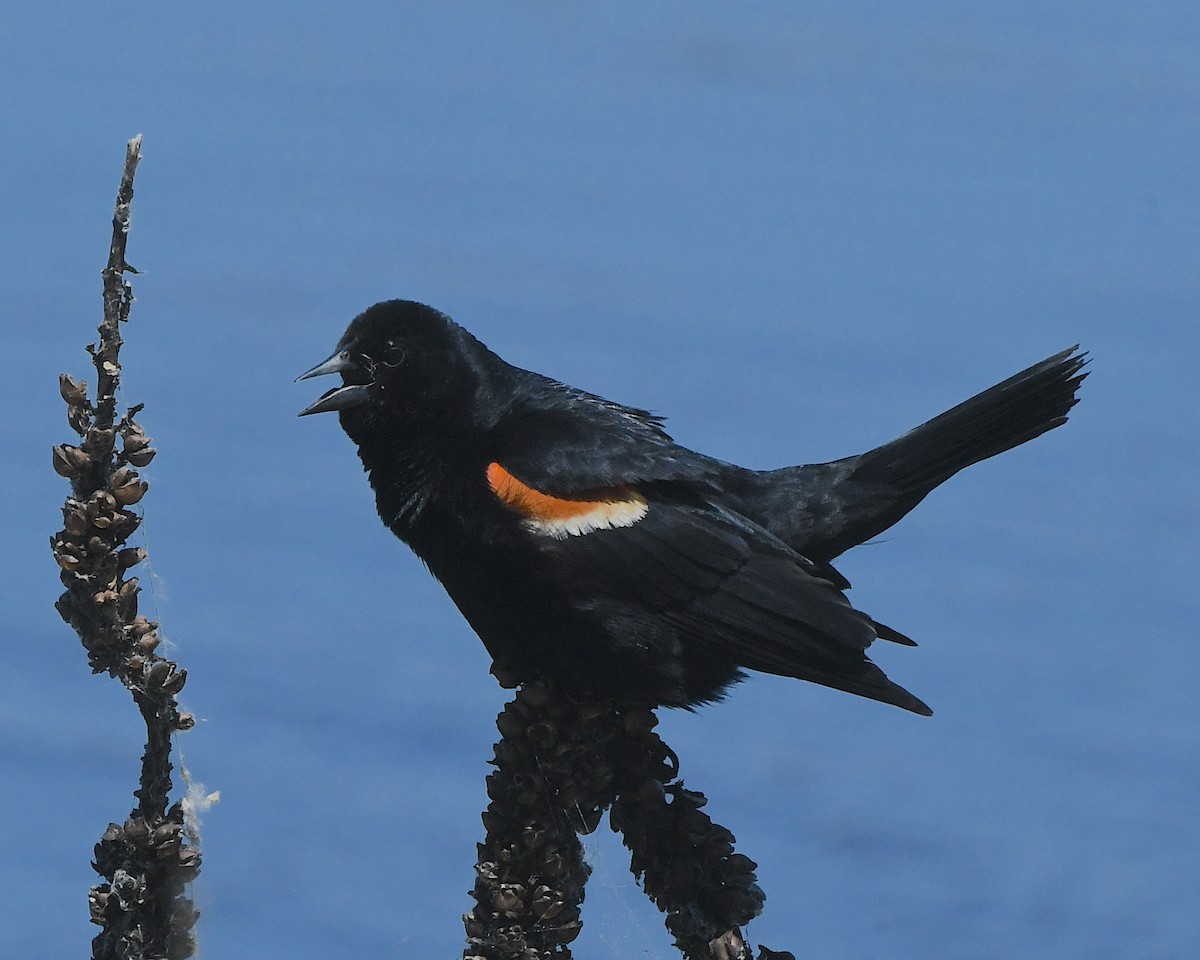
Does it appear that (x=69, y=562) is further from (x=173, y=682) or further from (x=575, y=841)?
(x=575, y=841)

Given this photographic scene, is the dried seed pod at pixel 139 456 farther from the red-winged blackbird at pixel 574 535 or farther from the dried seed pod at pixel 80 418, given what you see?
the red-winged blackbird at pixel 574 535

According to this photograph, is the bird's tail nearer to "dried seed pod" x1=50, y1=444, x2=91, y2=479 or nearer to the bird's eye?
the bird's eye

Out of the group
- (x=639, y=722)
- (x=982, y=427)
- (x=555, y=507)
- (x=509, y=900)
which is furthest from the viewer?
(x=982, y=427)

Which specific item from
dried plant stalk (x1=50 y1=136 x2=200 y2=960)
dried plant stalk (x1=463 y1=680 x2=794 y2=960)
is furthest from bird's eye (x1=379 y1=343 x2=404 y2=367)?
dried plant stalk (x1=50 y1=136 x2=200 y2=960)

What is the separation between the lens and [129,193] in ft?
4.64

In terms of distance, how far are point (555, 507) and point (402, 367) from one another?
379 millimetres

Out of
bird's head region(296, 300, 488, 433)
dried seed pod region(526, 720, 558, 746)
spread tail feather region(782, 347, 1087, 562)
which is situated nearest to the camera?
dried seed pod region(526, 720, 558, 746)

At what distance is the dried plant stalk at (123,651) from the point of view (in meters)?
1.52

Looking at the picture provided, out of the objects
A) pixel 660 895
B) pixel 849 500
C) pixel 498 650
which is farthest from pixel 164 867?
pixel 849 500

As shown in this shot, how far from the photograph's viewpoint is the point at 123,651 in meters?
1.56

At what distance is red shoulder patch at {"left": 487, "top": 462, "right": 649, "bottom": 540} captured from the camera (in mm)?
2699

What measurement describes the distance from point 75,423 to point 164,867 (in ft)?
1.50

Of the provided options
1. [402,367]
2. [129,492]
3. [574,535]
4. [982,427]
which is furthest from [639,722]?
[982,427]

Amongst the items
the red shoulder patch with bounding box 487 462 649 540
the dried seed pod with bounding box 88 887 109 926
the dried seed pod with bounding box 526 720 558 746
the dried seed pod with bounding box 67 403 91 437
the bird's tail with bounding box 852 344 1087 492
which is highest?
the bird's tail with bounding box 852 344 1087 492
